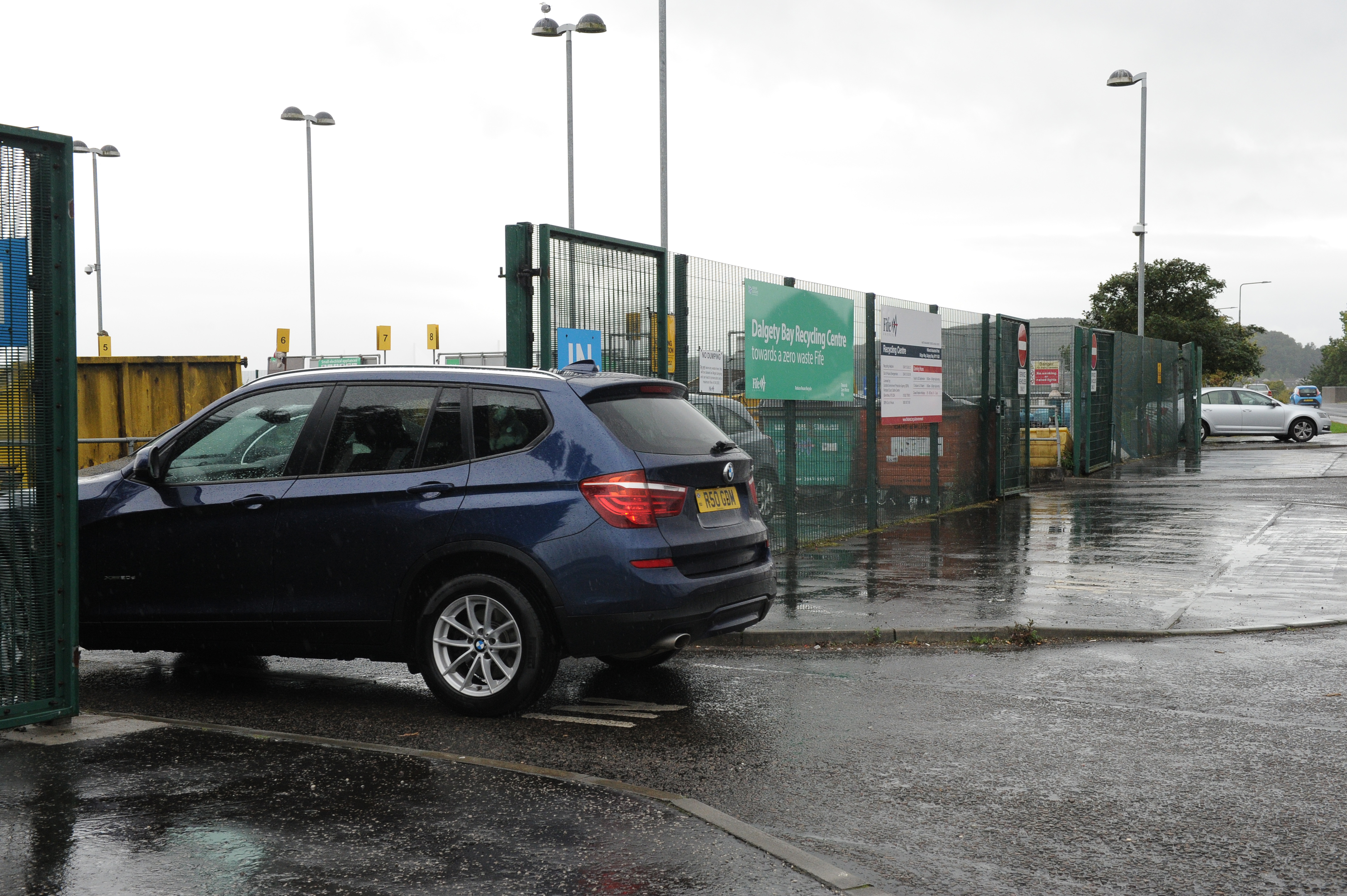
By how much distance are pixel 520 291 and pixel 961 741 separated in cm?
497

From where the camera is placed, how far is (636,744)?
19.5 feet

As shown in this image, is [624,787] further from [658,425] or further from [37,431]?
[37,431]

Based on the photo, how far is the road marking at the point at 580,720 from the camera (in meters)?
6.32

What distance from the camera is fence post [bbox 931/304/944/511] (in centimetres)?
1617

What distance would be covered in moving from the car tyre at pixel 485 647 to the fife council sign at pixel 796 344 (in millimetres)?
5897

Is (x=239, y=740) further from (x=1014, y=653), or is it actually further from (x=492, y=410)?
(x=1014, y=653)

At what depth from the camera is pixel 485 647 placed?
20.9 ft

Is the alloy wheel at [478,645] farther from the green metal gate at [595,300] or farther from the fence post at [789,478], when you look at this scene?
the fence post at [789,478]

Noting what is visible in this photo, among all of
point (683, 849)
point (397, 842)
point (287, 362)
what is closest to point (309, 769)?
point (397, 842)

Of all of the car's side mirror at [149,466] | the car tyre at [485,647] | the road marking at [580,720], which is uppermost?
the car's side mirror at [149,466]

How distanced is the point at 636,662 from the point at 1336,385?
467ft

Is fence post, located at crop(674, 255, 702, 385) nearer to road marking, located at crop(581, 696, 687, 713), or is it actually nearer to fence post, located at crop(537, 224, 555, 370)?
fence post, located at crop(537, 224, 555, 370)

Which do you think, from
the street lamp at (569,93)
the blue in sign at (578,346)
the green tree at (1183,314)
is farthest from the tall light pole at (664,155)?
the green tree at (1183,314)

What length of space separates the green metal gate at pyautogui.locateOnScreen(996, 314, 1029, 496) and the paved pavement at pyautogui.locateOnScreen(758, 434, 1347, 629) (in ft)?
1.60
